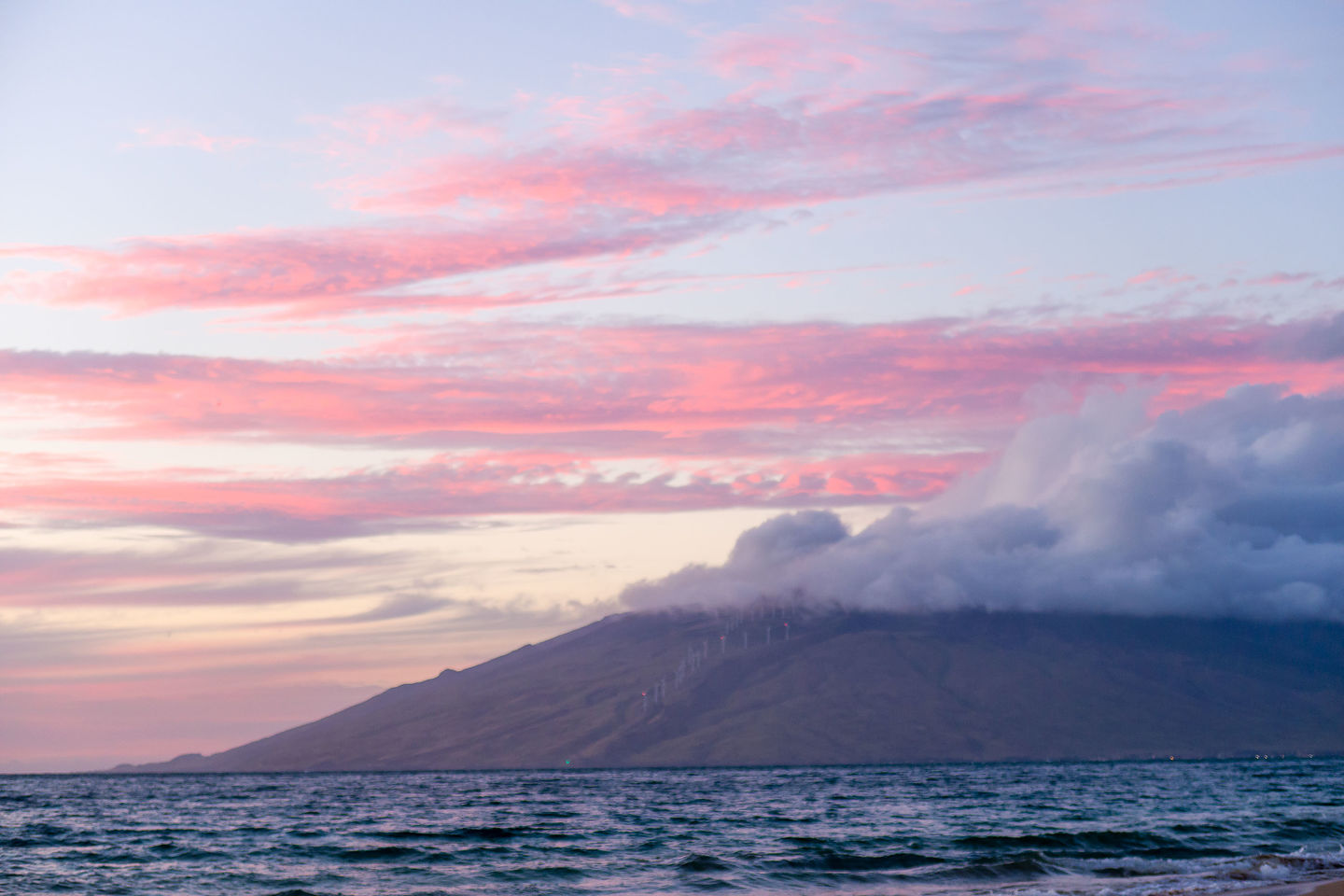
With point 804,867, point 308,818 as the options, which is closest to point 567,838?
point 804,867

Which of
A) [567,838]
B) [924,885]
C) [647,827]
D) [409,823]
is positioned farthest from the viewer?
[409,823]

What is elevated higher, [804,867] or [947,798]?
[804,867]

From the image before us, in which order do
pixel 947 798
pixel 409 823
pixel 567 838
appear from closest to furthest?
pixel 567 838 → pixel 409 823 → pixel 947 798

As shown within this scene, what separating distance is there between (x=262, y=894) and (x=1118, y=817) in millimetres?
64981

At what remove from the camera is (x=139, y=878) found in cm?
5784

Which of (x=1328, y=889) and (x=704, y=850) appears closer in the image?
(x=1328, y=889)

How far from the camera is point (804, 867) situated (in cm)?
5831

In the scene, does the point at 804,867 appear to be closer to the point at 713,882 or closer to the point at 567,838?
the point at 713,882

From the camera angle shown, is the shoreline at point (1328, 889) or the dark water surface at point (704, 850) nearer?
the shoreline at point (1328, 889)

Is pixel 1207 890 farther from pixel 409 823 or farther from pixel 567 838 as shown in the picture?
pixel 409 823

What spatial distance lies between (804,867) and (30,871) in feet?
→ 125

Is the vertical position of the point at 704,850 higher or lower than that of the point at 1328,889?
lower

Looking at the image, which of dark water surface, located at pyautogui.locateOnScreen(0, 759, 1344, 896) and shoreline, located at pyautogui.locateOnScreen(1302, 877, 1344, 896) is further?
dark water surface, located at pyautogui.locateOnScreen(0, 759, 1344, 896)

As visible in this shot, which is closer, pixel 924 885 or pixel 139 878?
pixel 924 885
